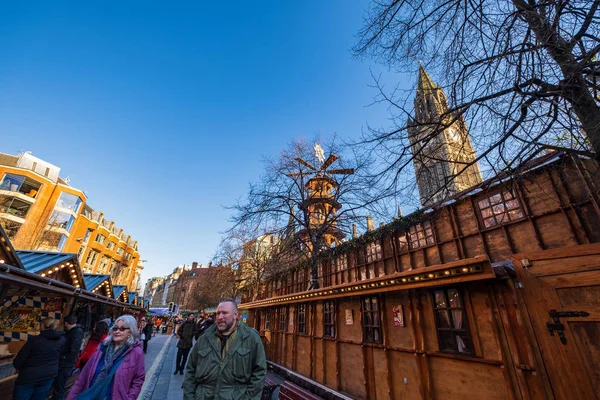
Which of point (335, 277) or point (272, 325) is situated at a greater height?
point (335, 277)

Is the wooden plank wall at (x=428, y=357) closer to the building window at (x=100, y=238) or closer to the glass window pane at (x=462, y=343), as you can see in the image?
the glass window pane at (x=462, y=343)

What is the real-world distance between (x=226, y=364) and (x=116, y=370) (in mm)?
1344

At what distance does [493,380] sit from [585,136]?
4064 mm

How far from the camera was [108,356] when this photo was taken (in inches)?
120

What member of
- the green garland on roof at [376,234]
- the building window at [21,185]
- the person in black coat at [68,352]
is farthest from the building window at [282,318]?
the building window at [21,185]

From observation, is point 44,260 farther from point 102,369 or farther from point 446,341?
point 446,341

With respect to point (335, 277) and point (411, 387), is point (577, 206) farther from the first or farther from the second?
point (335, 277)

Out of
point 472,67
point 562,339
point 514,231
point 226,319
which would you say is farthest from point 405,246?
point 226,319

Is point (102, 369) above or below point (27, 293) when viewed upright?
below

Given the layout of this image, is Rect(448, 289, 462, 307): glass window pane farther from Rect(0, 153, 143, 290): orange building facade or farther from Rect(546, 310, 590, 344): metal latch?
Rect(0, 153, 143, 290): orange building facade

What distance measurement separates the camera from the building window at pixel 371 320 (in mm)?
6535

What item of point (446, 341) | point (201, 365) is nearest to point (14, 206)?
point (201, 365)

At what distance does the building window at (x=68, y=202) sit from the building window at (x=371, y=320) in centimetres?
4059

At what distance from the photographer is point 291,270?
16531 millimetres
